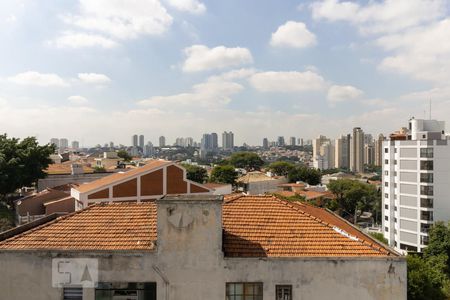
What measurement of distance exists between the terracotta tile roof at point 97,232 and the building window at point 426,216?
44.7 m

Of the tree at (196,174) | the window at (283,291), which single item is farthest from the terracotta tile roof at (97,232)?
the tree at (196,174)

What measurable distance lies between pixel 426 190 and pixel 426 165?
316 centimetres

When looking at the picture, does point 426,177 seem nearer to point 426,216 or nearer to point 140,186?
point 426,216

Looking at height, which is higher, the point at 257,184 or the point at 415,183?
the point at 415,183

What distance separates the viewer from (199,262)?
9.84 m

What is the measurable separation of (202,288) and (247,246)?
1.64 m

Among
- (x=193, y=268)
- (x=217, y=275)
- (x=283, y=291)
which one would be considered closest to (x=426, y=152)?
(x=283, y=291)

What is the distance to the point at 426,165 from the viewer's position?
4709cm

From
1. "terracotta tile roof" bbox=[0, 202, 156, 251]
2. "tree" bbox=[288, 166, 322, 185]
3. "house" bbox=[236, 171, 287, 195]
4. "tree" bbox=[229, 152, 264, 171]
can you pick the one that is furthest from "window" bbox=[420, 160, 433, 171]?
"tree" bbox=[229, 152, 264, 171]

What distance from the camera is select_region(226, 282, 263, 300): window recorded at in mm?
9844

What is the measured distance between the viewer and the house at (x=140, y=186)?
92.1 feet

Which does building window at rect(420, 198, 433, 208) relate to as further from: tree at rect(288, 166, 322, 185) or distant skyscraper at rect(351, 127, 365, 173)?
distant skyscraper at rect(351, 127, 365, 173)

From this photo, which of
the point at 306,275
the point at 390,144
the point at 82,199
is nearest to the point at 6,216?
the point at 82,199

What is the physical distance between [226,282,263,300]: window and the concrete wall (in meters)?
0.18
